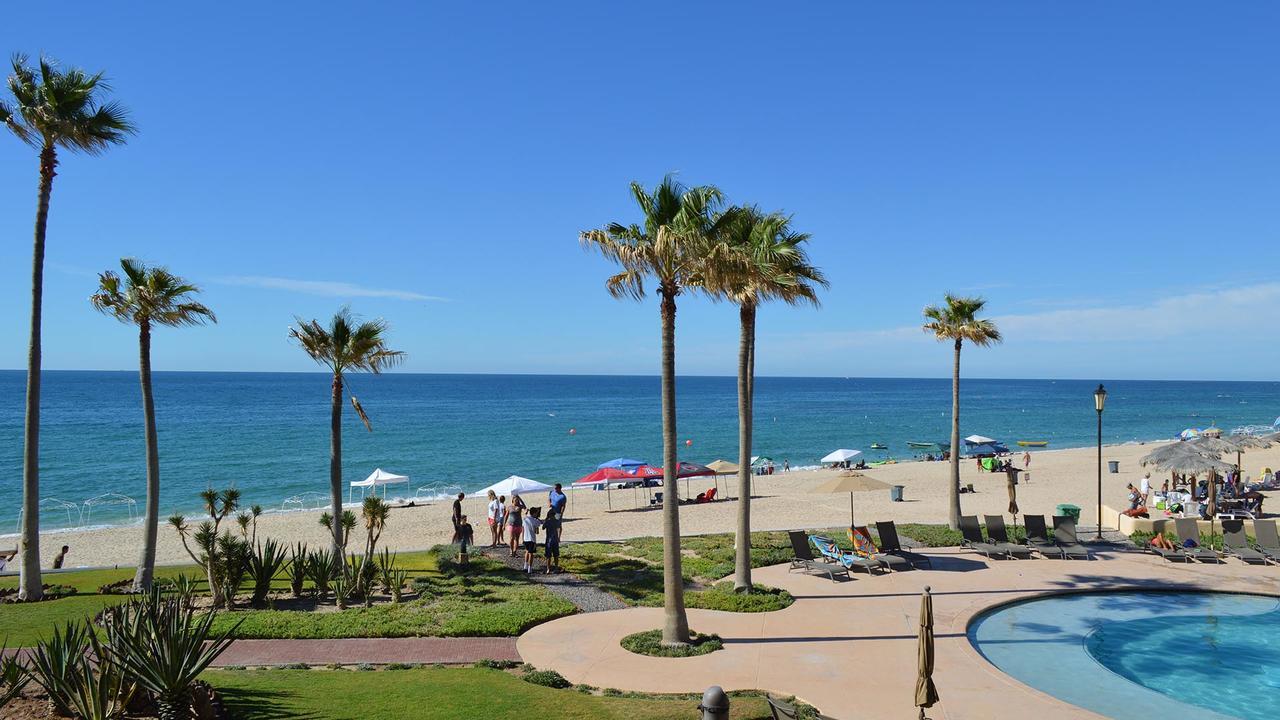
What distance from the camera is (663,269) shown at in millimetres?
11734

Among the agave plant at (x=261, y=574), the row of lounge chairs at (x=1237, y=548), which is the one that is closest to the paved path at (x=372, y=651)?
the agave plant at (x=261, y=574)

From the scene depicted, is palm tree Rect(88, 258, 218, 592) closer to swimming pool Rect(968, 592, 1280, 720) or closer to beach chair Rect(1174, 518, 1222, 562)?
swimming pool Rect(968, 592, 1280, 720)

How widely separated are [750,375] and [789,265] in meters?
2.19

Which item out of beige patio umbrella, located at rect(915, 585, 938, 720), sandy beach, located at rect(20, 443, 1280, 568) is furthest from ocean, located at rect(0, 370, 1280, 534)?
beige patio umbrella, located at rect(915, 585, 938, 720)

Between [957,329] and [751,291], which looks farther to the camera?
[957,329]

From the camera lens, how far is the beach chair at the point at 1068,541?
58.6 feet

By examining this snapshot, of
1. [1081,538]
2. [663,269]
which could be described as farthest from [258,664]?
[1081,538]

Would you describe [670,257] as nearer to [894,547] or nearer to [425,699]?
[425,699]

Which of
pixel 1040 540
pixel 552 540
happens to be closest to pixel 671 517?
pixel 552 540

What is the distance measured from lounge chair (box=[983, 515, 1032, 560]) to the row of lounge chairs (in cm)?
302

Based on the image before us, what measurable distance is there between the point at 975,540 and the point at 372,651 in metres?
13.9

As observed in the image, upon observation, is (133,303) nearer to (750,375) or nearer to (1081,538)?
(750,375)

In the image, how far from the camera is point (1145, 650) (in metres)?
12.0

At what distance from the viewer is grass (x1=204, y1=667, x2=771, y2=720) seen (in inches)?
344
